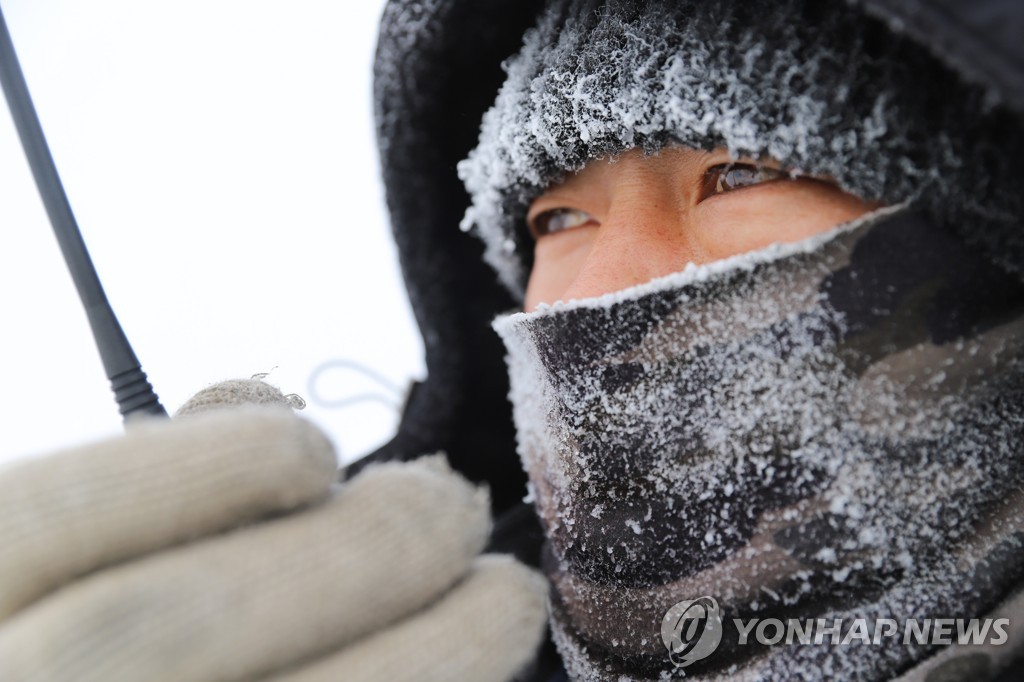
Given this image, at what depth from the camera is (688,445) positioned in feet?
2.39

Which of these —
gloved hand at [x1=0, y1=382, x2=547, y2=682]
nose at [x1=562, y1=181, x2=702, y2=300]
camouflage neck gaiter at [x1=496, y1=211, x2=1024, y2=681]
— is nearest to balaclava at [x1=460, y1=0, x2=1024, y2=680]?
camouflage neck gaiter at [x1=496, y1=211, x2=1024, y2=681]

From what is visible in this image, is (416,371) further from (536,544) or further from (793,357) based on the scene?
(793,357)

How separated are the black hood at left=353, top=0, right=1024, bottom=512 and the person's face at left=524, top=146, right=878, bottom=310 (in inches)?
15.6

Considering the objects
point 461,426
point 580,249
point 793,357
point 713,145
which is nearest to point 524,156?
point 580,249

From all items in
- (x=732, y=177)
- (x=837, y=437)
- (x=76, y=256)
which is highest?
(x=76, y=256)

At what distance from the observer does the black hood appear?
A: 1188mm

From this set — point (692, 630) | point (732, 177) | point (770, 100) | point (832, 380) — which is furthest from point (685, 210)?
point (692, 630)

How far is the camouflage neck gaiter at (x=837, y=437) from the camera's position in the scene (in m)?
0.67

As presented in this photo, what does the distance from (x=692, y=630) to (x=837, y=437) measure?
26cm

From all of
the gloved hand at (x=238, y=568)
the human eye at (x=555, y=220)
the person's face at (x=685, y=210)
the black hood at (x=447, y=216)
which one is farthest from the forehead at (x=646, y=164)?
the gloved hand at (x=238, y=568)

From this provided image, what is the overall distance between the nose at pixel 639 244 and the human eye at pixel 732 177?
0.13 feet

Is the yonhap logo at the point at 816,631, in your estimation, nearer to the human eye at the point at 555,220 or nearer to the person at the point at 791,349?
the person at the point at 791,349

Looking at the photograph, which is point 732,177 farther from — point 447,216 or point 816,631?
point 447,216

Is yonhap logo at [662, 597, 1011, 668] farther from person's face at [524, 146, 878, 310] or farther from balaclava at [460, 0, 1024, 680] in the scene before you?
person's face at [524, 146, 878, 310]
